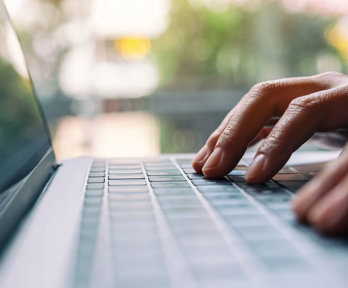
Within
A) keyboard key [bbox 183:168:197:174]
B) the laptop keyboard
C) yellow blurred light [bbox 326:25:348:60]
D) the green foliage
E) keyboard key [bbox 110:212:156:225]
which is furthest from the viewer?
the green foliage

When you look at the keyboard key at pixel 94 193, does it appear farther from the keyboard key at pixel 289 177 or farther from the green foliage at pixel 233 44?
the green foliage at pixel 233 44

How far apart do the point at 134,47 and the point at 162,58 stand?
16 centimetres

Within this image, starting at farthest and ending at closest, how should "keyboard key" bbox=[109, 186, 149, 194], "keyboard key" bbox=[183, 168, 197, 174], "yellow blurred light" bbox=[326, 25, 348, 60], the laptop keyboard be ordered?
1. "yellow blurred light" bbox=[326, 25, 348, 60]
2. "keyboard key" bbox=[183, 168, 197, 174]
3. "keyboard key" bbox=[109, 186, 149, 194]
4. the laptop keyboard

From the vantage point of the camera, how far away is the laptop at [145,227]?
243mm

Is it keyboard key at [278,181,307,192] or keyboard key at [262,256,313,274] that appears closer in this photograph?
keyboard key at [262,256,313,274]

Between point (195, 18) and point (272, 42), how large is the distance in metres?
0.47

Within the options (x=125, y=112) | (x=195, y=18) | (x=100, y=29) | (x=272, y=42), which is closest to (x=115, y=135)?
(x=125, y=112)

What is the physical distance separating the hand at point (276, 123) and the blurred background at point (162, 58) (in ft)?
5.35

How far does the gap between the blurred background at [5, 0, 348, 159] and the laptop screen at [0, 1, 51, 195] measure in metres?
1.58

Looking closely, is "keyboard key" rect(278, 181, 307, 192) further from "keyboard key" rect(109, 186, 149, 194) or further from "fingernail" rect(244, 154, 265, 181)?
"keyboard key" rect(109, 186, 149, 194)

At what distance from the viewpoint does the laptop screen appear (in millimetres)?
486

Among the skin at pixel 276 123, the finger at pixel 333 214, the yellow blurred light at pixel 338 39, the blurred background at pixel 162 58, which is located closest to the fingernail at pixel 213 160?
the skin at pixel 276 123

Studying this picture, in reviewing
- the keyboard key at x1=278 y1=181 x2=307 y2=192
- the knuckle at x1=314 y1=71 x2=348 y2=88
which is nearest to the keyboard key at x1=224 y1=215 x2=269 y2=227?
the keyboard key at x1=278 y1=181 x2=307 y2=192

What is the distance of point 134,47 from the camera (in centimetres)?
245
